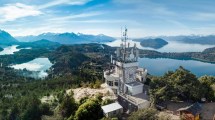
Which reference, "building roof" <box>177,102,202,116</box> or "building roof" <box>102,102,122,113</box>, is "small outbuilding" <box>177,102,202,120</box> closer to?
"building roof" <box>177,102,202,116</box>

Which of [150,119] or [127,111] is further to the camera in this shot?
[127,111]

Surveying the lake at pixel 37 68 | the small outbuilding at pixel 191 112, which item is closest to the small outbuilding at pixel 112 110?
the small outbuilding at pixel 191 112

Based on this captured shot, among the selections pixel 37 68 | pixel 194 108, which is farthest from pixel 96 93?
pixel 37 68

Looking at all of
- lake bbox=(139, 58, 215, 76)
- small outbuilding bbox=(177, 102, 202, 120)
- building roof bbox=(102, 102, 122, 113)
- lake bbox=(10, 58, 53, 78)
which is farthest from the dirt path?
lake bbox=(139, 58, 215, 76)

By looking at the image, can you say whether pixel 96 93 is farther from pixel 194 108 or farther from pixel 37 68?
pixel 37 68

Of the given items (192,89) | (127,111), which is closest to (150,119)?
(127,111)

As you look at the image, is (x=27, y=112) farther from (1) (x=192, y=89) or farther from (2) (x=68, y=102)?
(1) (x=192, y=89)

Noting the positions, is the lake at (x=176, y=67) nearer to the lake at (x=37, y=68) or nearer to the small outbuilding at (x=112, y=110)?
the lake at (x=37, y=68)
